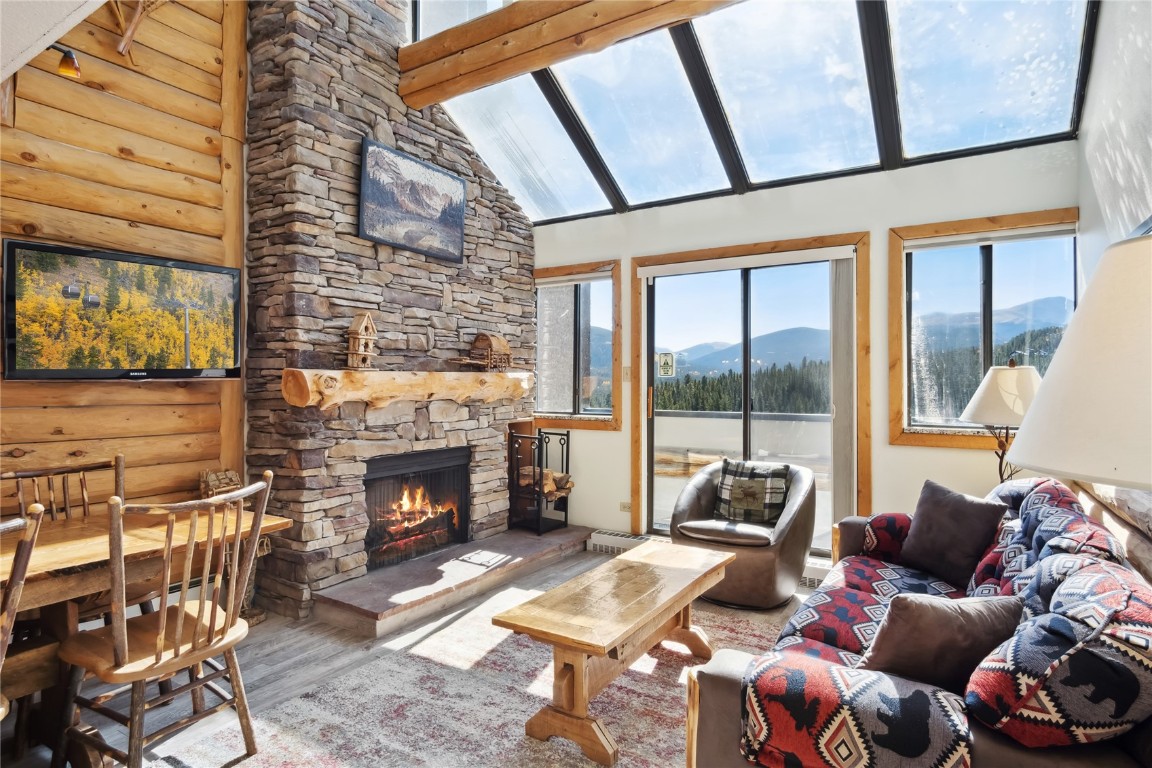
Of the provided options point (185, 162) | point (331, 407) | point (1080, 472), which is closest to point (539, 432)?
point (331, 407)

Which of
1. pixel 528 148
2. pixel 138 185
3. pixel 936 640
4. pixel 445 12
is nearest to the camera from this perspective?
pixel 936 640

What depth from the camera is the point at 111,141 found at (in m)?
3.14

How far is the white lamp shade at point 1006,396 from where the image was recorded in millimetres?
3234

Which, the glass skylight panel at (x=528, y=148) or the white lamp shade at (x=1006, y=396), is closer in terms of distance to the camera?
the white lamp shade at (x=1006, y=396)

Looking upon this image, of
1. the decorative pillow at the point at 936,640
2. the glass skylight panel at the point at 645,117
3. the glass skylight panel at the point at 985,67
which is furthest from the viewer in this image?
the glass skylight panel at the point at 645,117

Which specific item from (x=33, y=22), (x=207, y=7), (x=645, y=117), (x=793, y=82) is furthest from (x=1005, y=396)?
(x=207, y=7)

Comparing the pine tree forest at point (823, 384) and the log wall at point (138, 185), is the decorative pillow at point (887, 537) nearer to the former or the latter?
the pine tree forest at point (823, 384)

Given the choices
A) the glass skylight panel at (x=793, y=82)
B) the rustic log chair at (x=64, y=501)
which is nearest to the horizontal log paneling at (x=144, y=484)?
the rustic log chair at (x=64, y=501)

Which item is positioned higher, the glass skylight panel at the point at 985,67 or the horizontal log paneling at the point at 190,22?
the horizontal log paneling at the point at 190,22

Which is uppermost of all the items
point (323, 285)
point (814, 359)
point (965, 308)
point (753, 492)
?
point (323, 285)

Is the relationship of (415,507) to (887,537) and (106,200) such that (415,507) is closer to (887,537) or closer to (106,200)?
(106,200)

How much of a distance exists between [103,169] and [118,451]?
1429 millimetres

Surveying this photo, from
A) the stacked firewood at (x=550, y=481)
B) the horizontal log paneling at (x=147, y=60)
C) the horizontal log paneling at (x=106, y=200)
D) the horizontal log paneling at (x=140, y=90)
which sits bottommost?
the stacked firewood at (x=550, y=481)

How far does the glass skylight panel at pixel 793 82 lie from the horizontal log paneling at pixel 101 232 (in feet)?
10.5
